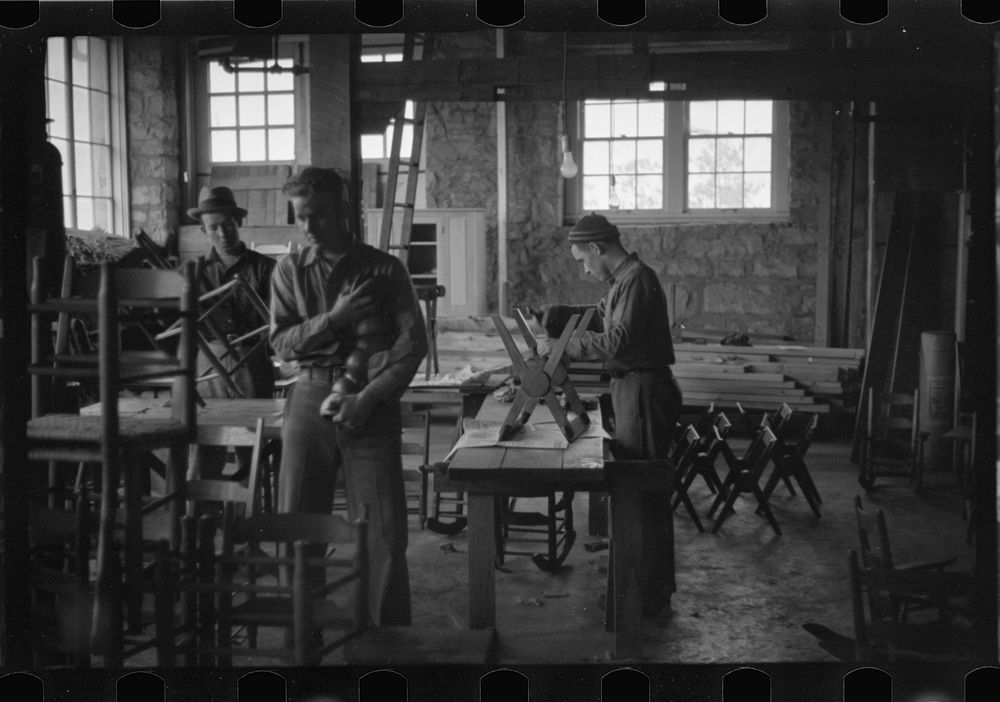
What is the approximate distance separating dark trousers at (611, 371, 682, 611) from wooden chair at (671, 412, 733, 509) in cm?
31

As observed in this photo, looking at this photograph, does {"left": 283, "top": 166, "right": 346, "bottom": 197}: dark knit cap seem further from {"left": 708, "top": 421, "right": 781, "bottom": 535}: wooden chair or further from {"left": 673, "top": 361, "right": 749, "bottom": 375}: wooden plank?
{"left": 708, "top": 421, "right": 781, "bottom": 535}: wooden chair

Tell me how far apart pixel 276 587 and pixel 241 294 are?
4.70 feet

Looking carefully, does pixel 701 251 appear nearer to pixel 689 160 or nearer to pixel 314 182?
pixel 689 160

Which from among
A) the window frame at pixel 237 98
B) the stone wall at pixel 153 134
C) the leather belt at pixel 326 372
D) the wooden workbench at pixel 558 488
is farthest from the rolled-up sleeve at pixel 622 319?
the stone wall at pixel 153 134

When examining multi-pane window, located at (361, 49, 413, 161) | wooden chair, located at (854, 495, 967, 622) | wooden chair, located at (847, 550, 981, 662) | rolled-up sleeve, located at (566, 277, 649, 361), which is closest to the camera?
wooden chair, located at (847, 550, 981, 662)

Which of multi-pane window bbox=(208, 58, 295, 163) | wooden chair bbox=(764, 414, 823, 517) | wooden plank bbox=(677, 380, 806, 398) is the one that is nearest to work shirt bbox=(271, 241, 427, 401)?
multi-pane window bbox=(208, 58, 295, 163)

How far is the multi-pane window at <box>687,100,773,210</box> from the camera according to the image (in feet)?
18.9

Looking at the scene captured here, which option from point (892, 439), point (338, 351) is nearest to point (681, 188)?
point (892, 439)

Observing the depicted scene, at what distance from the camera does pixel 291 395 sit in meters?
4.77

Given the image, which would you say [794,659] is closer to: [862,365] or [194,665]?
[862,365]

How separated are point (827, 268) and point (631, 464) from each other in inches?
89.1

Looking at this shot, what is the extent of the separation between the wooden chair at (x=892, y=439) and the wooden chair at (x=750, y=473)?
20.1 inches

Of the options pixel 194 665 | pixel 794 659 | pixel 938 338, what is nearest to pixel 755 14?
pixel 938 338

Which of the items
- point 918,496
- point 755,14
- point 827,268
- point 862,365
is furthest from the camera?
point 827,268
